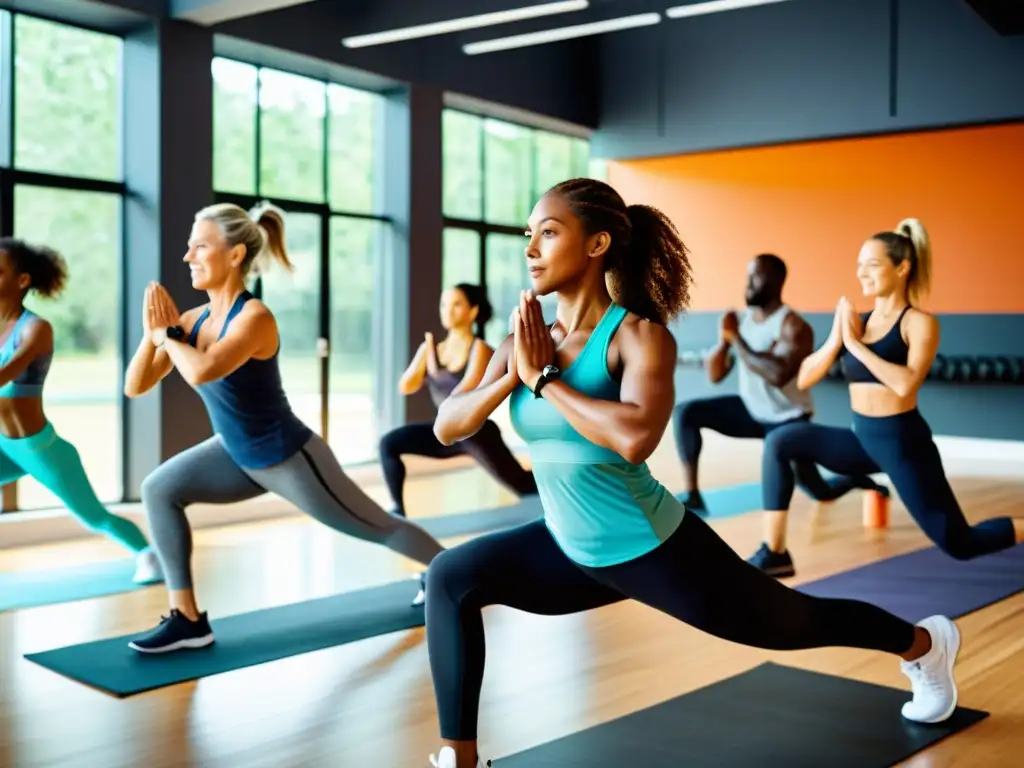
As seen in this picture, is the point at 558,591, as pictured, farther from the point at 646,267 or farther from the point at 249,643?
the point at 249,643

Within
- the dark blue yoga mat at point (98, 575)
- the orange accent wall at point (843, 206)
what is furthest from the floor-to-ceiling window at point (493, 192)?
the dark blue yoga mat at point (98, 575)

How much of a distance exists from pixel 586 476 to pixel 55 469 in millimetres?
2568

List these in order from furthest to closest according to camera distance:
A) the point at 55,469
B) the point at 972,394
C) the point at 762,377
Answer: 1. the point at 972,394
2. the point at 762,377
3. the point at 55,469

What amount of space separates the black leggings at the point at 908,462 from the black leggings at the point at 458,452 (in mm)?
1145

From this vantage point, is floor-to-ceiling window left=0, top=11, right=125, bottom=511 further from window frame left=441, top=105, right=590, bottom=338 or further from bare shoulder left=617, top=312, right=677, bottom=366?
bare shoulder left=617, top=312, right=677, bottom=366

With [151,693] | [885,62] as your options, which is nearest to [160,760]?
[151,693]

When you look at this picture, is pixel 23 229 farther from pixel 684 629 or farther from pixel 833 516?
pixel 833 516

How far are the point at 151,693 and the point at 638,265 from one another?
161 centimetres

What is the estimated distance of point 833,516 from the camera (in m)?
5.73

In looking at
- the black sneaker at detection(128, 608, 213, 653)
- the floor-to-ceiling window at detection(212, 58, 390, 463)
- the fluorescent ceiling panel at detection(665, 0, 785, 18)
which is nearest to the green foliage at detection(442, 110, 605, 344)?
the floor-to-ceiling window at detection(212, 58, 390, 463)

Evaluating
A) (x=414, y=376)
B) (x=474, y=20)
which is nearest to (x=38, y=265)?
(x=414, y=376)

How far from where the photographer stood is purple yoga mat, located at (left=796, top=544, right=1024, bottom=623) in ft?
12.1

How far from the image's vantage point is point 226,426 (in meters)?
3.04

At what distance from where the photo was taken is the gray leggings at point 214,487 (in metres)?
3.06
